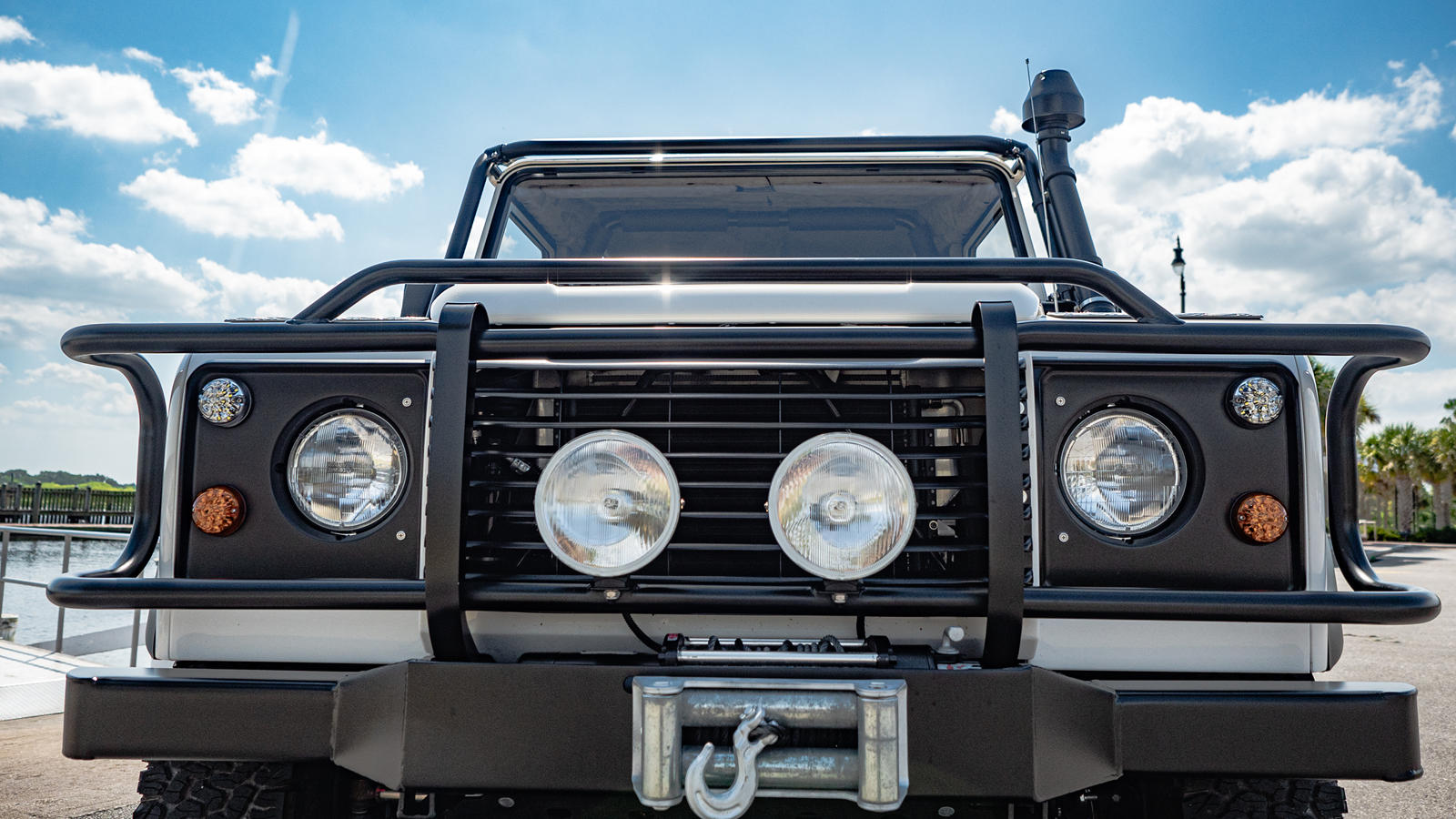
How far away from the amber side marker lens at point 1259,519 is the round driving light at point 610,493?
3.52 ft

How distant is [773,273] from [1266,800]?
1.41 meters

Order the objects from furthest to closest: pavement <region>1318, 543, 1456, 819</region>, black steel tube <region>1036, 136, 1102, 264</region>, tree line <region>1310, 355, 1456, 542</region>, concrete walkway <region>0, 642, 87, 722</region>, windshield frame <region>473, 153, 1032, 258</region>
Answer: tree line <region>1310, 355, 1456, 542</region>, concrete walkway <region>0, 642, 87, 722</region>, pavement <region>1318, 543, 1456, 819</region>, windshield frame <region>473, 153, 1032, 258</region>, black steel tube <region>1036, 136, 1102, 264</region>

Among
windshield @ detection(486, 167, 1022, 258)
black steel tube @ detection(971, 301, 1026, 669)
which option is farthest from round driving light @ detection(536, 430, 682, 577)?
windshield @ detection(486, 167, 1022, 258)

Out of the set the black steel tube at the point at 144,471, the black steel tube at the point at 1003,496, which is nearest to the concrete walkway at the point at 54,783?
the black steel tube at the point at 144,471

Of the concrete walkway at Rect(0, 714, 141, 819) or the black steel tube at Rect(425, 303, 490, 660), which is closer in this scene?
the black steel tube at Rect(425, 303, 490, 660)

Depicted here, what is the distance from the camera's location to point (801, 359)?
6.02ft

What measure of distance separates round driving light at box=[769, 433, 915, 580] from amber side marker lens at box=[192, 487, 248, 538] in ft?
3.51

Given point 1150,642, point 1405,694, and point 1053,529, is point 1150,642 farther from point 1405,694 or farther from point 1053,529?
point 1405,694

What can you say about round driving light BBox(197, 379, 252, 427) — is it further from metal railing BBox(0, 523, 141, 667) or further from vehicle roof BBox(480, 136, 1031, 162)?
metal railing BBox(0, 523, 141, 667)

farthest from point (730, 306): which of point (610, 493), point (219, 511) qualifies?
point (219, 511)

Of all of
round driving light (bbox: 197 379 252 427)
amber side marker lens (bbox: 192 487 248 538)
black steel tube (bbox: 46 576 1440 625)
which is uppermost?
round driving light (bbox: 197 379 252 427)

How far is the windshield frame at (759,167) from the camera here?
131 inches

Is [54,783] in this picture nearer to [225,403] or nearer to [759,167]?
[225,403]

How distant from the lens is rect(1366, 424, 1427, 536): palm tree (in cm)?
5116
